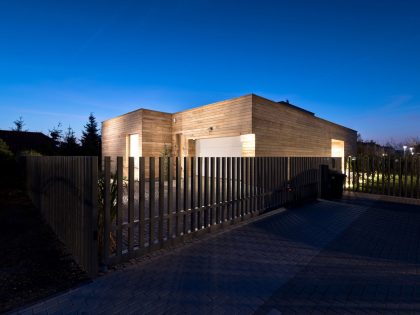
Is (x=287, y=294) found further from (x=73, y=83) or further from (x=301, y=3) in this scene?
(x=73, y=83)

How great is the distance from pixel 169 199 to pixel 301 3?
33.8 ft

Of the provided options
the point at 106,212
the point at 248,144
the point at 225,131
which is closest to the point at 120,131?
the point at 225,131

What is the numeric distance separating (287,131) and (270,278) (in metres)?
12.0

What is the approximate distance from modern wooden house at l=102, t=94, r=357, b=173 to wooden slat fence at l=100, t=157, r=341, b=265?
13.2ft

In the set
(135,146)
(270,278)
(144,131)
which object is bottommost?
(270,278)

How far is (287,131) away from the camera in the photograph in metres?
13.8

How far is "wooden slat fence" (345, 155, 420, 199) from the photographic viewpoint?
8.40 meters

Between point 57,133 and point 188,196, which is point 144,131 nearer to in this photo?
point 188,196

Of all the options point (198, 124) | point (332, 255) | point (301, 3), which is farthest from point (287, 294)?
point (198, 124)

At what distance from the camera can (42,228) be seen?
5066 mm

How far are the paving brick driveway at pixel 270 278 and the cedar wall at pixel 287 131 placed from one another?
23.6ft

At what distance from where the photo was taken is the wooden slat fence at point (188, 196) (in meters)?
3.27

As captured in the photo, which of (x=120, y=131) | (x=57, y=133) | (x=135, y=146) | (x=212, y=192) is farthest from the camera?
(x=57, y=133)

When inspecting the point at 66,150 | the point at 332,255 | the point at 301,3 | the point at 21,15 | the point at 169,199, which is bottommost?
the point at 332,255
